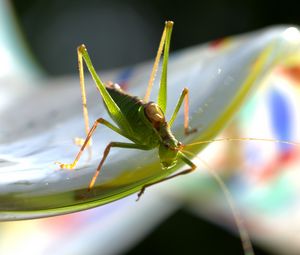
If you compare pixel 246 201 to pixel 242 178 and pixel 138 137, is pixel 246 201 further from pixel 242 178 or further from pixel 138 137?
pixel 138 137

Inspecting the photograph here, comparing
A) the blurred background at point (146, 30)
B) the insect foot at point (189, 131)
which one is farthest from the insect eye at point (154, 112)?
the blurred background at point (146, 30)

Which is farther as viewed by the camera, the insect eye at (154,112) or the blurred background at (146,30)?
the blurred background at (146,30)

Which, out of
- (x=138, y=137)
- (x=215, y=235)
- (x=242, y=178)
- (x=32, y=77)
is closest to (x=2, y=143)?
(x=138, y=137)

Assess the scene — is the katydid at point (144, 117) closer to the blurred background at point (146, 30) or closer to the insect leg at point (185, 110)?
the insect leg at point (185, 110)

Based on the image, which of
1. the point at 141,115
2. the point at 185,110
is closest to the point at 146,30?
the point at 141,115

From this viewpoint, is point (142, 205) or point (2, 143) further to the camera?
point (142, 205)

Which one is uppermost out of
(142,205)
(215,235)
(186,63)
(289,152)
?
(186,63)

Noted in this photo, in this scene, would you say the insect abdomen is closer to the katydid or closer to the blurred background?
the katydid

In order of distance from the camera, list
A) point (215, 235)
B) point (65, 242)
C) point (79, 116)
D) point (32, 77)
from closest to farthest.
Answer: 1. point (79, 116)
2. point (65, 242)
3. point (32, 77)
4. point (215, 235)
